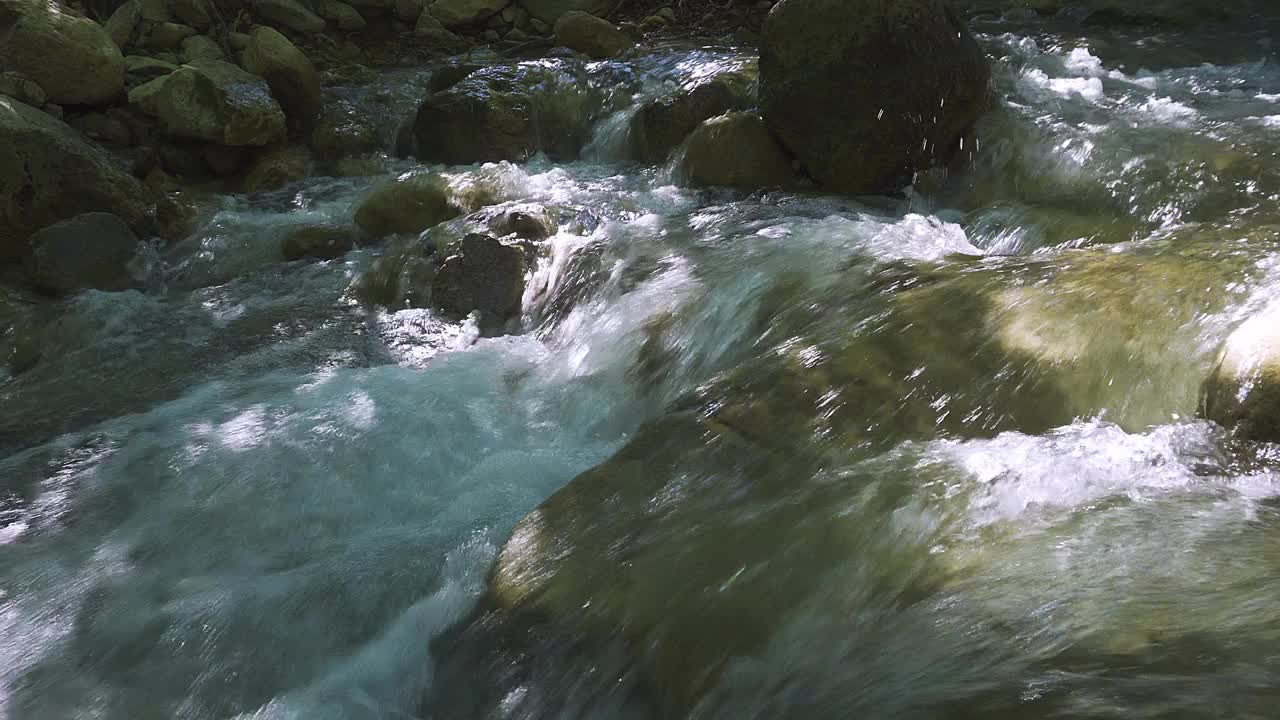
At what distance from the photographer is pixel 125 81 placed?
8305mm

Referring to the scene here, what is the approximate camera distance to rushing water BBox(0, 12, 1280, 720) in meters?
2.03

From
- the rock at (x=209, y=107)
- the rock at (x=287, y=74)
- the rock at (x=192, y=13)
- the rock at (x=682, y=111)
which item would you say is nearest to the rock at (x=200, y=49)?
the rock at (x=192, y=13)

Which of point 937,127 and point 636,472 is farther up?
point 937,127

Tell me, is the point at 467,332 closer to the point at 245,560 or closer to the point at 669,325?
the point at 669,325

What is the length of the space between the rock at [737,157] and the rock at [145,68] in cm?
538

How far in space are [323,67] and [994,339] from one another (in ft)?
33.9

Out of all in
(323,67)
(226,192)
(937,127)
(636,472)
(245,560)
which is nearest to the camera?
(636,472)

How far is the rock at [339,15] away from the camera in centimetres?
1216

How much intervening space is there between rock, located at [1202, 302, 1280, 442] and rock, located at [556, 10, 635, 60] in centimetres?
913

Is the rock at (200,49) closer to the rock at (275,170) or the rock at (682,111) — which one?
the rock at (275,170)

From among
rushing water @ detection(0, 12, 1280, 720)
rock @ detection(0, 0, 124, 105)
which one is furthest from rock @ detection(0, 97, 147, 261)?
rock @ detection(0, 0, 124, 105)

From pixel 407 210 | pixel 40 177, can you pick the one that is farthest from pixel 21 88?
pixel 407 210

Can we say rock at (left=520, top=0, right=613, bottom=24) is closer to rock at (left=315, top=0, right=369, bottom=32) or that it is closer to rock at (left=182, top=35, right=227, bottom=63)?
rock at (left=315, top=0, right=369, bottom=32)

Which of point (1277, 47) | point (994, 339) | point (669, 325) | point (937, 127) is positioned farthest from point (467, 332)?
point (1277, 47)
